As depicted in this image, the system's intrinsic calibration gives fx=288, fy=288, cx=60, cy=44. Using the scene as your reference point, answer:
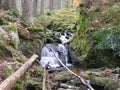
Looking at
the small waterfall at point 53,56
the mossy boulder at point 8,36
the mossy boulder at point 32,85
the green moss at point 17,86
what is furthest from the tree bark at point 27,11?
the green moss at point 17,86

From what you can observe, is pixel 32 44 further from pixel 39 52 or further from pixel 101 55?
pixel 101 55

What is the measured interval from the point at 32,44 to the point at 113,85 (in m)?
5.79

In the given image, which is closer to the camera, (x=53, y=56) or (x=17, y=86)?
(x=17, y=86)

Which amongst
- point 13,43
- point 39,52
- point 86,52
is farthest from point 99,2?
point 13,43

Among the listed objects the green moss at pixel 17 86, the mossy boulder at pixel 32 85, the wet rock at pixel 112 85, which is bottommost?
the wet rock at pixel 112 85

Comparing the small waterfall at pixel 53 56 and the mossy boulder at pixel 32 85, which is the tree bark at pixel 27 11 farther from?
the mossy boulder at pixel 32 85

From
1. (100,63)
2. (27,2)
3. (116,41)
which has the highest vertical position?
(27,2)

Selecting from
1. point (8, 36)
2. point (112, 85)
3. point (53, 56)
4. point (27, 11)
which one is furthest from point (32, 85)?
point (27, 11)

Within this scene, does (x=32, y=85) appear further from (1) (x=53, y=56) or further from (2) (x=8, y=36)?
(1) (x=53, y=56)

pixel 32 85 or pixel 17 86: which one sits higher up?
pixel 17 86

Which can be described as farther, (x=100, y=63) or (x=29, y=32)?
(x=29, y=32)

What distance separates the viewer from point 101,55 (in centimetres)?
1291

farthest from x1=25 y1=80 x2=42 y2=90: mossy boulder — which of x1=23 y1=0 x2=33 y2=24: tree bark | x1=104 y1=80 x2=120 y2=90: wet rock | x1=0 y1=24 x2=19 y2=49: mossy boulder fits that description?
x1=23 y1=0 x2=33 y2=24: tree bark

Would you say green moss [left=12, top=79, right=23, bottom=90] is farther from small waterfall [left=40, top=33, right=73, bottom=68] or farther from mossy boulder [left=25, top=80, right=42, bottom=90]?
small waterfall [left=40, top=33, right=73, bottom=68]
